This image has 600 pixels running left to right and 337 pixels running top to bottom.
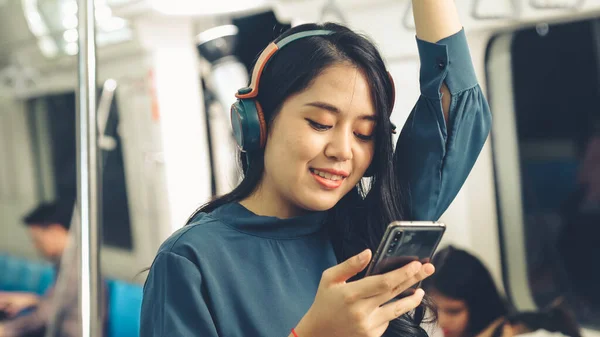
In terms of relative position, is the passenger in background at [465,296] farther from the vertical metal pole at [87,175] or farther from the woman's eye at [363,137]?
the woman's eye at [363,137]

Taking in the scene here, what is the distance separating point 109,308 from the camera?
3174mm

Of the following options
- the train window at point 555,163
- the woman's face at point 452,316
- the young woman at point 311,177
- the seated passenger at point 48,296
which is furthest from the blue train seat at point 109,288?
the young woman at point 311,177

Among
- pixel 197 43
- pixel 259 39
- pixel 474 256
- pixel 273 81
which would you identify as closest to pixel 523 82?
pixel 474 256

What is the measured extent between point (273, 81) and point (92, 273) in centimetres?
64

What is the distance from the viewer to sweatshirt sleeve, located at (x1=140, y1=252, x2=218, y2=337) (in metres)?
0.82

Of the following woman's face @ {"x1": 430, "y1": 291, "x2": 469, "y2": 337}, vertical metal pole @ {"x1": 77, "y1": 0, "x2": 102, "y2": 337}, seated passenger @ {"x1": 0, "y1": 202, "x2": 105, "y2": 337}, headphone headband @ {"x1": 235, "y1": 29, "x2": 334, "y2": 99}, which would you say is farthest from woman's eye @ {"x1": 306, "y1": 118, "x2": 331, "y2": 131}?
seated passenger @ {"x1": 0, "y1": 202, "x2": 105, "y2": 337}

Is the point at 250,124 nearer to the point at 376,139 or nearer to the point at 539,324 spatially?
the point at 376,139

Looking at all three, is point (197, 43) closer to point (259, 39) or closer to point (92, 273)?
point (259, 39)

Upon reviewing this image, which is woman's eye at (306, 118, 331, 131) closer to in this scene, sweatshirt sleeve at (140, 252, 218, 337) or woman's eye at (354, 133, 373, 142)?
woman's eye at (354, 133, 373, 142)

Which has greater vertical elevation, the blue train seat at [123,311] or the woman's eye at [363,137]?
the woman's eye at [363,137]

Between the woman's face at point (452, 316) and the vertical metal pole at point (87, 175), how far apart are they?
55.9 inches

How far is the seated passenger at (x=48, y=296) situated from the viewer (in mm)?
3725

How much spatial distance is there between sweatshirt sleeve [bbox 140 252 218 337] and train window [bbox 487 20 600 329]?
1.76 m

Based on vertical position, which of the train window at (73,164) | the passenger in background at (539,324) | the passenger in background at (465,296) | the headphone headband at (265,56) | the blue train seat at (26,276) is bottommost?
the blue train seat at (26,276)
